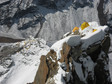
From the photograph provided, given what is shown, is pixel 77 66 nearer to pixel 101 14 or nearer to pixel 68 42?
pixel 68 42

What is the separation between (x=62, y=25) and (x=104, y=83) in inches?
1700

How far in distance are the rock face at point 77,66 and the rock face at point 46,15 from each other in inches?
1595

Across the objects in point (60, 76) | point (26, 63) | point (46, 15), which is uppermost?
point (60, 76)

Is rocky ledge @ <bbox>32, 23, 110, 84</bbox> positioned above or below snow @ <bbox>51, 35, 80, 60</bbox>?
below

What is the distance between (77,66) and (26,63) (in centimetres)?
885

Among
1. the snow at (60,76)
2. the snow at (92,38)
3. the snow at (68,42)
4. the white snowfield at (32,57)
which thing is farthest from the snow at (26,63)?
the snow at (92,38)

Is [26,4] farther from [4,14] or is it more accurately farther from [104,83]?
[104,83]

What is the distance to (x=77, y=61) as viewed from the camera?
655 centimetres

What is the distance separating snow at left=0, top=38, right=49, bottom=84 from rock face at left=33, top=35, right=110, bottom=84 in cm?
521

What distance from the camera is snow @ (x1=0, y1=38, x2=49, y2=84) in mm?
11802

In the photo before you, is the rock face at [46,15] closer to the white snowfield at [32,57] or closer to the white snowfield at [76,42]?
the white snowfield at [32,57]

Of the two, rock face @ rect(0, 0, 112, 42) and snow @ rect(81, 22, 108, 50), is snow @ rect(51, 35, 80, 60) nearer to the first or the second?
snow @ rect(81, 22, 108, 50)

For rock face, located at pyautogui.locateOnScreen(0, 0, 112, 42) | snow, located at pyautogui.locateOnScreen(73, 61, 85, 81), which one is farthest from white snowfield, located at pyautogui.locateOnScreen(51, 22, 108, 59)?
rock face, located at pyautogui.locateOnScreen(0, 0, 112, 42)

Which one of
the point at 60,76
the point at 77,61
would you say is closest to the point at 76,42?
the point at 77,61
